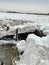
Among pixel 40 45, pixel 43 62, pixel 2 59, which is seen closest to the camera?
pixel 43 62

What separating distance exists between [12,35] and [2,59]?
92.5 inches

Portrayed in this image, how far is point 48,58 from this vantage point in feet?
9.35

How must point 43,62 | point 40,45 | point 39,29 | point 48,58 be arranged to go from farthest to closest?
point 39,29 → point 40,45 → point 48,58 → point 43,62

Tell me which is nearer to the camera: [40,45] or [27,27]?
[40,45]

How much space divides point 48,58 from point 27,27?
3.24 m

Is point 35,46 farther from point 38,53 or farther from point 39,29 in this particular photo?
point 39,29

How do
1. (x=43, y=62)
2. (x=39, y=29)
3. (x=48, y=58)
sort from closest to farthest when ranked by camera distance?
1. (x=43, y=62)
2. (x=48, y=58)
3. (x=39, y=29)

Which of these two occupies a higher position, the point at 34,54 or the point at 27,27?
the point at 34,54

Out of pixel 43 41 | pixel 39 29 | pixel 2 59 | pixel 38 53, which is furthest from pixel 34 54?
pixel 39 29

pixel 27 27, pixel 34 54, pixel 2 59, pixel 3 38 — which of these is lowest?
pixel 3 38

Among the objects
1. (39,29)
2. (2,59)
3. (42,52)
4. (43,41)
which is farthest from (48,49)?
(39,29)

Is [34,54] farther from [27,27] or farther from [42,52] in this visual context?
[27,27]

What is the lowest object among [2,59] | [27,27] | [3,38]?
[3,38]

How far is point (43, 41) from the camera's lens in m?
3.25
